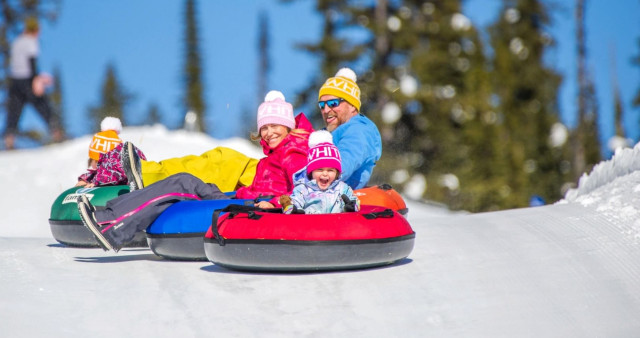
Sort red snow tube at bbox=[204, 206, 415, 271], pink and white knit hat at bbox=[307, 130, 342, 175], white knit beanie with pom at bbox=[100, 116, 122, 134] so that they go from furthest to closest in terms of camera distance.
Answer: white knit beanie with pom at bbox=[100, 116, 122, 134] → pink and white knit hat at bbox=[307, 130, 342, 175] → red snow tube at bbox=[204, 206, 415, 271]

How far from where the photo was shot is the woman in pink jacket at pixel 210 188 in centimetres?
629

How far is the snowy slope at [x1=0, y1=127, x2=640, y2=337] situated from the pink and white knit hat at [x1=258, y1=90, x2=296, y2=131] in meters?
1.43

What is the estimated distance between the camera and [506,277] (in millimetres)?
5664

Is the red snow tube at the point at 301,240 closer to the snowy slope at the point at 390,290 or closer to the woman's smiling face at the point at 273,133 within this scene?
the snowy slope at the point at 390,290

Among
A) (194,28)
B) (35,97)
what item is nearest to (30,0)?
(35,97)

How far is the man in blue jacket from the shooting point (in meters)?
7.14

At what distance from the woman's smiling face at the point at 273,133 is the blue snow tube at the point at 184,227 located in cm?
72

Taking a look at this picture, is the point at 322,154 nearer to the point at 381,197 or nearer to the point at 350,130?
the point at 350,130

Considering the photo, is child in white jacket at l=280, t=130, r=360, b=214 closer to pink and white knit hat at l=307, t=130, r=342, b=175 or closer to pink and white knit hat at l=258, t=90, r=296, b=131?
pink and white knit hat at l=307, t=130, r=342, b=175

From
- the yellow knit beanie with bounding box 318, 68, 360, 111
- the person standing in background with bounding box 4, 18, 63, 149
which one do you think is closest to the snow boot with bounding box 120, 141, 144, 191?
the yellow knit beanie with bounding box 318, 68, 360, 111

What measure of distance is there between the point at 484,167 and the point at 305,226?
31.5 m

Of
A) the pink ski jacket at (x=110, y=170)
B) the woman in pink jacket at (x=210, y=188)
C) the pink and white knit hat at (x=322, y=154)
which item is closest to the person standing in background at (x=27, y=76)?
the pink ski jacket at (x=110, y=170)

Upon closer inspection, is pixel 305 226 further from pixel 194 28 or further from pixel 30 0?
pixel 194 28

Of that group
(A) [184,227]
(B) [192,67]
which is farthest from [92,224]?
(B) [192,67]
